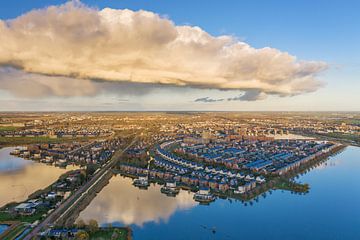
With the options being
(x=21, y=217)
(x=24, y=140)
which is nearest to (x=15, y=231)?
(x=21, y=217)

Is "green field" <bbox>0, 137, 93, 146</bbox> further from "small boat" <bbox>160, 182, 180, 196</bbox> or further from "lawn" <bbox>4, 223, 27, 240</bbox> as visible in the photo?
"lawn" <bbox>4, 223, 27, 240</bbox>

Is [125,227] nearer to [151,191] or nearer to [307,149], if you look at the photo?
[151,191]

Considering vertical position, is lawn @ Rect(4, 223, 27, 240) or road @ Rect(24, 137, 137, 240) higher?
road @ Rect(24, 137, 137, 240)

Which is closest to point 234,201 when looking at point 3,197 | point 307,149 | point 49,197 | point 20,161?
point 49,197

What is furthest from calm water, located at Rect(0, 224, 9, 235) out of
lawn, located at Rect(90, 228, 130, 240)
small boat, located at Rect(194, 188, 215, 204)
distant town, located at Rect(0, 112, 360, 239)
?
small boat, located at Rect(194, 188, 215, 204)

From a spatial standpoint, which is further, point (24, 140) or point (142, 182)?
point (24, 140)

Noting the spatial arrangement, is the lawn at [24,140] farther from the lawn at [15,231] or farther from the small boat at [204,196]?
the lawn at [15,231]

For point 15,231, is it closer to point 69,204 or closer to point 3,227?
point 3,227
